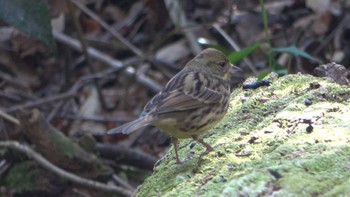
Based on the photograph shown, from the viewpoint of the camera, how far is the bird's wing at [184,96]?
4.36 meters

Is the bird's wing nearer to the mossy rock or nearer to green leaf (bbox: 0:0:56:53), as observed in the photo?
the mossy rock

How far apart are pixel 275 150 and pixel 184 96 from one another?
938 millimetres

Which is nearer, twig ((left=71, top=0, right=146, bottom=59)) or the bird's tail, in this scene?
the bird's tail

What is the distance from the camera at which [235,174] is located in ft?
11.5

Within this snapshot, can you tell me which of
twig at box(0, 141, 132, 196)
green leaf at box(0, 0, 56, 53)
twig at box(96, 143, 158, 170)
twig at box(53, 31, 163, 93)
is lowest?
twig at box(0, 141, 132, 196)

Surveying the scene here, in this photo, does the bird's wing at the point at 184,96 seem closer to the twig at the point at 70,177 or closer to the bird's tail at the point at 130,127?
the bird's tail at the point at 130,127

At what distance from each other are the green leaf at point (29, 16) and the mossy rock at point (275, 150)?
1452mm

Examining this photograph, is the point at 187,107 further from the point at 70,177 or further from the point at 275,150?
the point at 70,177

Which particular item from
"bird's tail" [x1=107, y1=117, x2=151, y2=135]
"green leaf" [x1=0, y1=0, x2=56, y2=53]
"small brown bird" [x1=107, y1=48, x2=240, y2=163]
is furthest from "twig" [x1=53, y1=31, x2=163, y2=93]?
"bird's tail" [x1=107, y1=117, x2=151, y2=135]

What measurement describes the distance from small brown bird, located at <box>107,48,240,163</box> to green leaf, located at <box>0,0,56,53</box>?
3.86ft

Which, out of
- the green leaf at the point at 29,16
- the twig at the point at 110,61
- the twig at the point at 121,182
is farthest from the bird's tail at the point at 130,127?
the twig at the point at 110,61

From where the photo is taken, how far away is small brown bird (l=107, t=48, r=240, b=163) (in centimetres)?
425

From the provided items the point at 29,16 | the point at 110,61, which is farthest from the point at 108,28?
the point at 29,16

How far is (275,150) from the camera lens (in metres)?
3.71
